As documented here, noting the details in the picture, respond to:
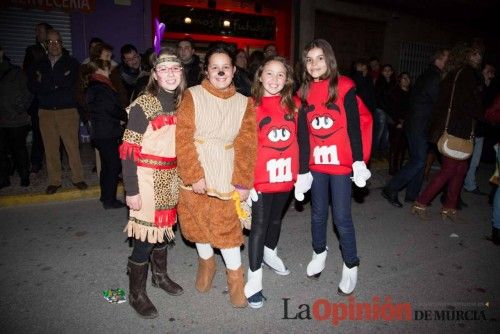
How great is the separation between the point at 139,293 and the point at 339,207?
72.4 inches

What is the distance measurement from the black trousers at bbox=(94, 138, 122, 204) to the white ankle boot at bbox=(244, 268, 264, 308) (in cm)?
301

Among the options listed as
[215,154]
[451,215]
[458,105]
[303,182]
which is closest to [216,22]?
[458,105]

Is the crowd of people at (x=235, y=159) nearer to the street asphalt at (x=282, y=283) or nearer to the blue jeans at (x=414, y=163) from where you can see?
the street asphalt at (x=282, y=283)

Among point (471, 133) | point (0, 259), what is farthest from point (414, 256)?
point (0, 259)

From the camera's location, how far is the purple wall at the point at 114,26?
355 inches

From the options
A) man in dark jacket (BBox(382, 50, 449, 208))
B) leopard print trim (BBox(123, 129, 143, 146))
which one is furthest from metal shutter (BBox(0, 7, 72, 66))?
man in dark jacket (BBox(382, 50, 449, 208))

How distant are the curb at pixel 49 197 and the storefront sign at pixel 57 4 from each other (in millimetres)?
5293

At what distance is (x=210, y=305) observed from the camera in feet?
10.4

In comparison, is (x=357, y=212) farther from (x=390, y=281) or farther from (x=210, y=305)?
(x=210, y=305)

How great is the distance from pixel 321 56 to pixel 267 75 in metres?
0.49

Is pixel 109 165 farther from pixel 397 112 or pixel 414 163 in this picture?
pixel 397 112

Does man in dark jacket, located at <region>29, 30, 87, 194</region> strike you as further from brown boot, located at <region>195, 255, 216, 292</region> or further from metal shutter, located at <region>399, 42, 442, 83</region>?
metal shutter, located at <region>399, 42, 442, 83</region>

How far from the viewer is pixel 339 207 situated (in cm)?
318

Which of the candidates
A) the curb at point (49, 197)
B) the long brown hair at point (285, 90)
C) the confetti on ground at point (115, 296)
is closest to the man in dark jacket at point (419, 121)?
the long brown hair at point (285, 90)
